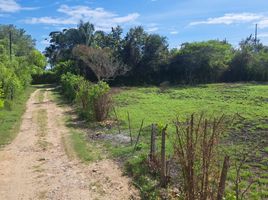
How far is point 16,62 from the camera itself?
105ft

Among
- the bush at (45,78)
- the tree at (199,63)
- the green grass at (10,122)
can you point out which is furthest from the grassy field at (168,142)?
the bush at (45,78)

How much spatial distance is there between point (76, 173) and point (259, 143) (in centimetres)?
613

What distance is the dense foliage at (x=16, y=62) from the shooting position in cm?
2281

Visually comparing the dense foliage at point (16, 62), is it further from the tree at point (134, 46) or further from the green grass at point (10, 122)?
the tree at point (134, 46)

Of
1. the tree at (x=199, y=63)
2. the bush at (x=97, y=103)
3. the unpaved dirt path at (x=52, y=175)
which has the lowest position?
the unpaved dirt path at (x=52, y=175)

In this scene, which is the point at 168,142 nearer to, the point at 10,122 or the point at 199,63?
the point at 10,122

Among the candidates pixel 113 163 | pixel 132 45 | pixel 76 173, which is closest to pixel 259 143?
pixel 113 163

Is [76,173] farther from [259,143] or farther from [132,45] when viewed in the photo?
[132,45]

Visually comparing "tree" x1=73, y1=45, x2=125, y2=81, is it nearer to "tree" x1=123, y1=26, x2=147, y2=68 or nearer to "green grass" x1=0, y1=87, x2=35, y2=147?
"tree" x1=123, y1=26, x2=147, y2=68

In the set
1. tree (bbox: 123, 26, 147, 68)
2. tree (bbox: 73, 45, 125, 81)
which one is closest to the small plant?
tree (bbox: 73, 45, 125, 81)

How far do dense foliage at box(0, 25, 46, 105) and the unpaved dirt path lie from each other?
5143 mm

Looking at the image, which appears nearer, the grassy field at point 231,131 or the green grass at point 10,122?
the grassy field at point 231,131

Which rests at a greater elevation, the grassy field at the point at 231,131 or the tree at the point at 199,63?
the tree at the point at 199,63

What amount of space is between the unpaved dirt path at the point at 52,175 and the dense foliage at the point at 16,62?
16.9 feet
